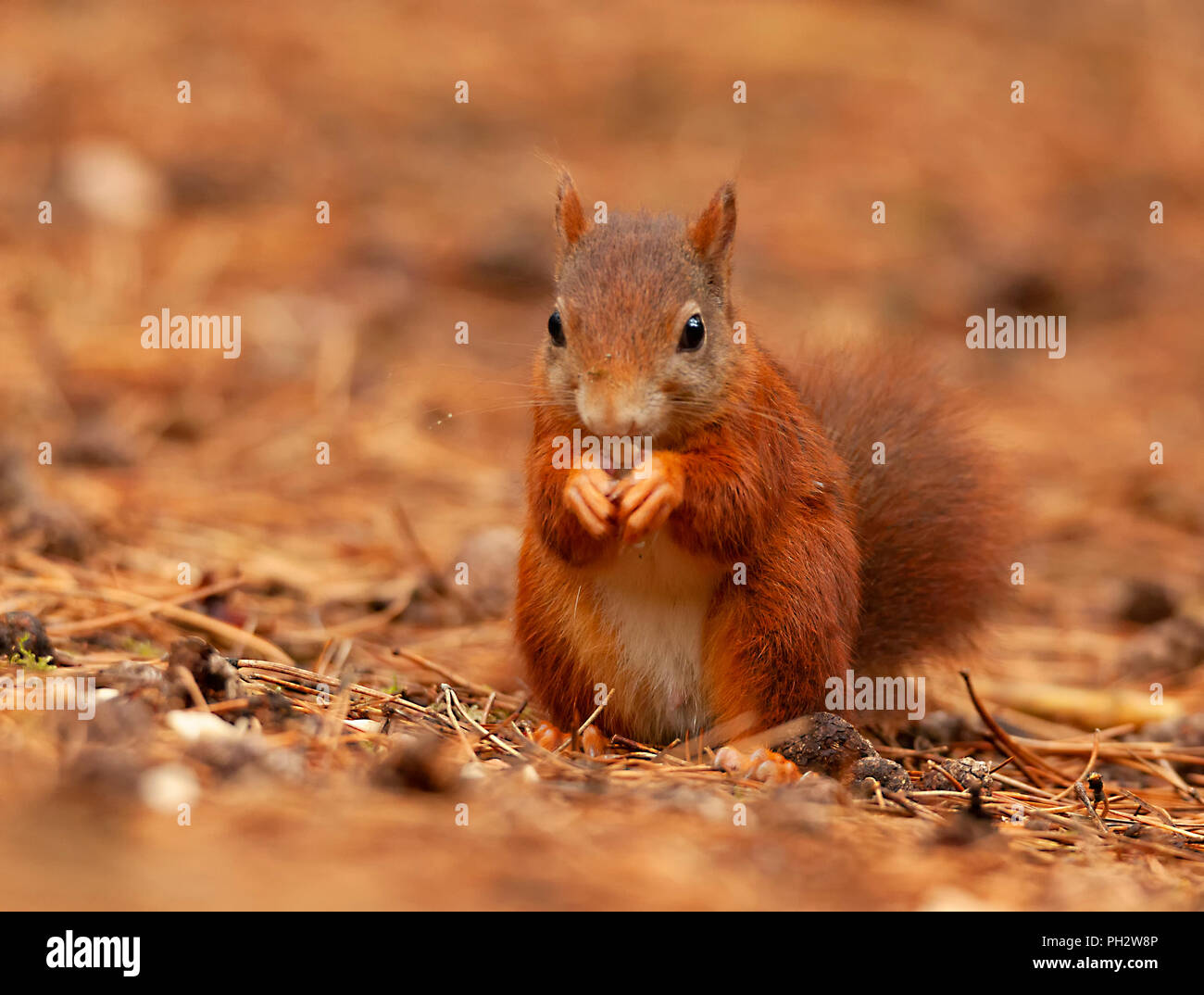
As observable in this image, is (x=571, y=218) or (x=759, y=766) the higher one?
(x=571, y=218)

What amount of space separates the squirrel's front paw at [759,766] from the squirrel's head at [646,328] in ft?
2.10

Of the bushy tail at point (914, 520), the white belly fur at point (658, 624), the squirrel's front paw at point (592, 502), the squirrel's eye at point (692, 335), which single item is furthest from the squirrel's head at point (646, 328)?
the bushy tail at point (914, 520)

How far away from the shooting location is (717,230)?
2945 mm

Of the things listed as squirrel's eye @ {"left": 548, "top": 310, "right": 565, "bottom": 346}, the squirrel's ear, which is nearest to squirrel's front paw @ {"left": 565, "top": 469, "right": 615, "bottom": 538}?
squirrel's eye @ {"left": 548, "top": 310, "right": 565, "bottom": 346}

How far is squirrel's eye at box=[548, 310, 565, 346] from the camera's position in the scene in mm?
2770

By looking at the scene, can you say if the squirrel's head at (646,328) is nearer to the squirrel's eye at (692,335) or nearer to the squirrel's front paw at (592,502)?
the squirrel's eye at (692,335)

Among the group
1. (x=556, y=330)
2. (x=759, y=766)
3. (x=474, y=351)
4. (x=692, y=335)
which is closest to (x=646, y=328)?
(x=692, y=335)

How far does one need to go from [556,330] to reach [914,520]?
1029 millimetres

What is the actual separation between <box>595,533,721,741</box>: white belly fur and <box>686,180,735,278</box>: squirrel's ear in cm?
64

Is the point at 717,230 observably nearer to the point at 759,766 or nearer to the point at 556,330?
the point at 556,330

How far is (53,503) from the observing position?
13.2 feet

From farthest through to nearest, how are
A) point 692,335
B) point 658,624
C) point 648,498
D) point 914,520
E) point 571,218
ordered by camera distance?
point 914,520 < point 571,218 < point 658,624 < point 692,335 < point 648,498

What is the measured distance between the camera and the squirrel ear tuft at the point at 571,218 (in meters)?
3.04

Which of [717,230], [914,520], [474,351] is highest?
[474,351]
